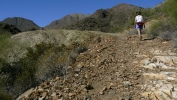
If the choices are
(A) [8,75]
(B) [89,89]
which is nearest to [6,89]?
(A) [8,75]

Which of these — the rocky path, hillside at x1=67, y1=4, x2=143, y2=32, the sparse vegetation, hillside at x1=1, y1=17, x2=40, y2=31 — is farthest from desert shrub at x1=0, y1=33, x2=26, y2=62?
hillside at x1=1, y1=17, x2=40, y2=31

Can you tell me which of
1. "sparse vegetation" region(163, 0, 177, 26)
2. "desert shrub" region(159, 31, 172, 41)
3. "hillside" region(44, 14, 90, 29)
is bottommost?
"desert shrub" region(159, 31, 172, 41)

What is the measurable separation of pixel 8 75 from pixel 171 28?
883 cm

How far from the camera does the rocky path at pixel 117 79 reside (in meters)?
7.12

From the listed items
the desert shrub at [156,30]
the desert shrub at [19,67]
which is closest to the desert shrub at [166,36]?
the desert shrub at [156,30]

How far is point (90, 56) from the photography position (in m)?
10.8

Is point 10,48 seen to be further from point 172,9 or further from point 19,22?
point 19,22

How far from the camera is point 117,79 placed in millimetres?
8062

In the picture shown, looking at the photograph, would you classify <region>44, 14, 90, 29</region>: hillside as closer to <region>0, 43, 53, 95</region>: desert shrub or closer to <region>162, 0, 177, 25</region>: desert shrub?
<region>0, 43, 53, 95</region>: desert shrub

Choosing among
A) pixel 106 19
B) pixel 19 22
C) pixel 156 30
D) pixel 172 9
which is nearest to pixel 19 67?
pixel 156 30

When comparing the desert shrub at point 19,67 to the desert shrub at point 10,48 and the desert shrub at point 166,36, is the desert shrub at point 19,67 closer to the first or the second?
the desert shrub at point 10,48

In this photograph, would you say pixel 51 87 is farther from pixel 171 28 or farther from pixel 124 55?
pixel 171 28

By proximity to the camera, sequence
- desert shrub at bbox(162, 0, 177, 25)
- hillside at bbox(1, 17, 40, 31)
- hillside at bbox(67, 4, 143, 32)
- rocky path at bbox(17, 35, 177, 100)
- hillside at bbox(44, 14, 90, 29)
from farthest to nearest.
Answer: hillside at bbox(1, 17, 40, 31), hillside at bbox(44, 14, 90, 29), hillside at bbox(67, 4, 143, 32), desert shrub at bbox(162, 0, 177, 25), rocky path at bbox(17, 35, 177, 100)

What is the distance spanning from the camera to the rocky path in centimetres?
712
